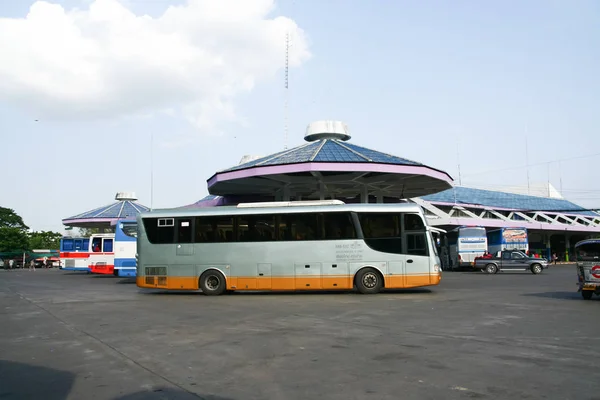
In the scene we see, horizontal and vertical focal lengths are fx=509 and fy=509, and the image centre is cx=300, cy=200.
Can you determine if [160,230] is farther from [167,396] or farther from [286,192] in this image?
[286,192]

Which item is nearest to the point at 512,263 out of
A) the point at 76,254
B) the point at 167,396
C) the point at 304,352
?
the point at 76,254

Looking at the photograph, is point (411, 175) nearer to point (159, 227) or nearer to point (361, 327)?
point (159, 227)

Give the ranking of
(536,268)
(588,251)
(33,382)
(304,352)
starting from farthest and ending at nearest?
(536,268) → (588,251) → (304,352) → (33,382)

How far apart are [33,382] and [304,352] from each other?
3.38 m

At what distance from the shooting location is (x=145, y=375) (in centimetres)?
595

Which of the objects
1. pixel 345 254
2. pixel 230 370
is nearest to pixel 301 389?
pixel 230 370

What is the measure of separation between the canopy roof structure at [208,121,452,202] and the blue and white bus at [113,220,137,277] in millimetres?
6705

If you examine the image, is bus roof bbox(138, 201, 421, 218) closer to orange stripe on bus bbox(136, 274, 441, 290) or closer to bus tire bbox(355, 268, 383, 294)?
bus tire bbox(355, 268, 383, 294)

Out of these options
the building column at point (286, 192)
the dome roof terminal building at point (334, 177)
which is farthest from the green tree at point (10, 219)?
the building column at point (286, 192)

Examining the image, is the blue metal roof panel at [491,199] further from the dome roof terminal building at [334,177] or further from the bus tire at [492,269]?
the bus tire at [492,269]

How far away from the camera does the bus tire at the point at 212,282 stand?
17172 mm

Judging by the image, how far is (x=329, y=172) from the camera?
103 feet

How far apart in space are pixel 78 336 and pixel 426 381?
6159 mm

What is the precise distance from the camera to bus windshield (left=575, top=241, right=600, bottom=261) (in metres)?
14.2
